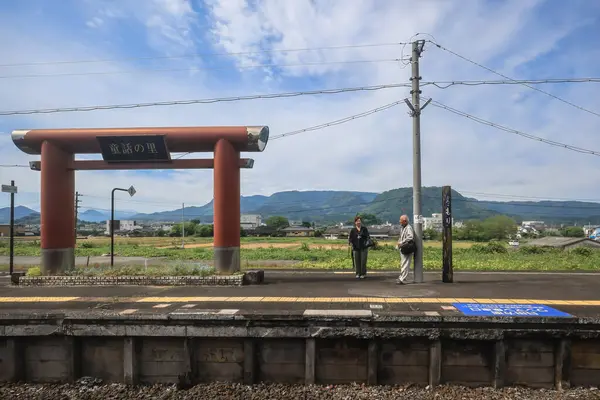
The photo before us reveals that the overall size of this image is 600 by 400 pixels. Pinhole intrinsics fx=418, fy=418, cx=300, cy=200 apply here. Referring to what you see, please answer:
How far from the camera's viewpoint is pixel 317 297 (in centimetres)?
855

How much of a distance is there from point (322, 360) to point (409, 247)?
205 inches

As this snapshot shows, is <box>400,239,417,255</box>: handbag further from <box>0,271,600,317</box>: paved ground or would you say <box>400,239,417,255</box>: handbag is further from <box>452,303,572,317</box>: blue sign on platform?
<box>452,303,572,317</box>: blue sign on platform

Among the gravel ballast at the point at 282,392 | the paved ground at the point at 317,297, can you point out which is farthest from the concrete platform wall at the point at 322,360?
the paved ground at the point at 317,297

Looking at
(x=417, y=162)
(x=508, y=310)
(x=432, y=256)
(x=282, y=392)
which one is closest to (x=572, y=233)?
(x=432, y=256)

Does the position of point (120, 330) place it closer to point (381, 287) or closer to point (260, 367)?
point (260, 367)

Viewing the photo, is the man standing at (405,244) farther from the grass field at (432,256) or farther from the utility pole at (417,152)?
the grass field at (432,256)

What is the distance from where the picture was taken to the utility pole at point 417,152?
10953 millimetres

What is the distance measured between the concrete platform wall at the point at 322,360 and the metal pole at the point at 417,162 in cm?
475

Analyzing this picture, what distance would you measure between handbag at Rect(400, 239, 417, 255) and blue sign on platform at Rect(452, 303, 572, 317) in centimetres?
323

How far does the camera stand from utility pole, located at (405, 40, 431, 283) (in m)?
11.0

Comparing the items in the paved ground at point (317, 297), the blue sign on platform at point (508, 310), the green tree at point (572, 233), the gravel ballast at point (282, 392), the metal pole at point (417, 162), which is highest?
the metal pole at point (417, 162)

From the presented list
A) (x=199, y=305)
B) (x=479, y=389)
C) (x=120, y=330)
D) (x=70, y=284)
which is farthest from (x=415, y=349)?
(x=70, y=284)

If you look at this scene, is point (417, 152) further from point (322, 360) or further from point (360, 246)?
point (322, 360)

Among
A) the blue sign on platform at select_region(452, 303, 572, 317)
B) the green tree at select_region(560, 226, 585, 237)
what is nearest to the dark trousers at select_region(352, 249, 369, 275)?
the blue sign on platform at select_region(452, 303, 572, 317)
